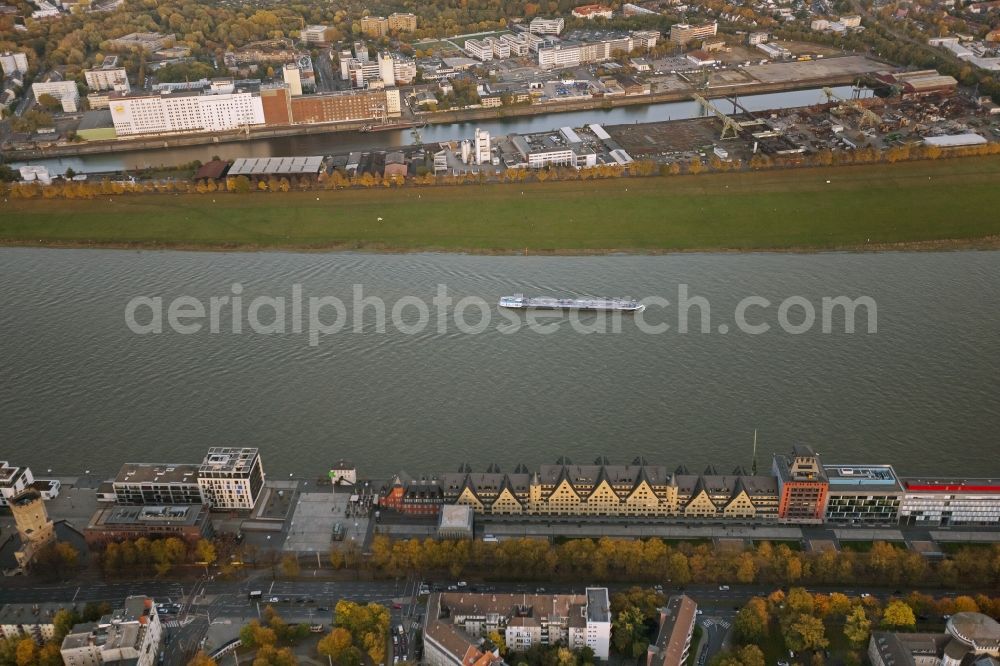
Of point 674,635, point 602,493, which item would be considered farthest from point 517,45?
point 674,635

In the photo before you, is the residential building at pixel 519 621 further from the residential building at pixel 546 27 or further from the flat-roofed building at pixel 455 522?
the residential building at pixel 546 27

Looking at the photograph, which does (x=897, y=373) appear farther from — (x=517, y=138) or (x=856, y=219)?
(x=517, y=138)

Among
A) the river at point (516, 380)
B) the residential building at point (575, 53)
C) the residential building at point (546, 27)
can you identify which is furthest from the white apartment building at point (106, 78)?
the residential building at point (546, 27)

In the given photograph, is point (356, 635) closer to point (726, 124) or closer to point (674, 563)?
point (674, 563)

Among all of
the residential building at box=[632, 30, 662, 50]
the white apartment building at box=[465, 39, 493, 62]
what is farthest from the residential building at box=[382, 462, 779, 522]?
the residential building at box=[632, 30, 662, 50]

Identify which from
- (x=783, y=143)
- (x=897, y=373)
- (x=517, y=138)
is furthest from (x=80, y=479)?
(x=783, y=143)

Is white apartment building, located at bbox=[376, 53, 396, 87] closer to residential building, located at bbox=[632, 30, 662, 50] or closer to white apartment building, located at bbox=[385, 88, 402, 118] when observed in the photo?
white apartment building, located at bbox=[385, 88, 402, 118]
